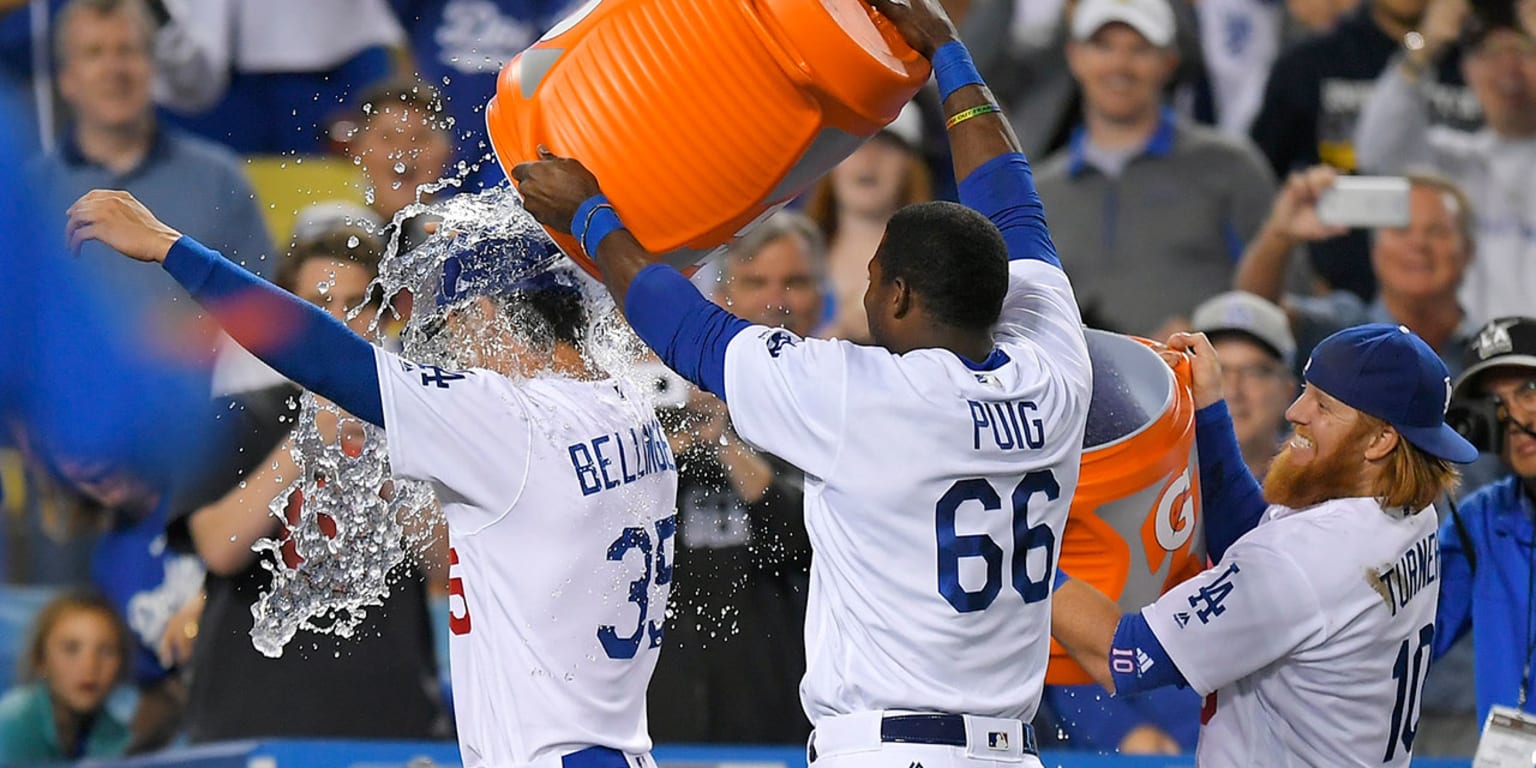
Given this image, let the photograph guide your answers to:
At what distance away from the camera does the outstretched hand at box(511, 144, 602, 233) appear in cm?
303

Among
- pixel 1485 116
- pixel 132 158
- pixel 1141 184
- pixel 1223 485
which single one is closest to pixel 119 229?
pixel 1223 485

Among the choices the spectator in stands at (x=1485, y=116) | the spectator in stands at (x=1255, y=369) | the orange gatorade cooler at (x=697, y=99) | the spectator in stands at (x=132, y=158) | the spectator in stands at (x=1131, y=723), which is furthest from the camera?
the spectator in stands at (x=1485, y=116)

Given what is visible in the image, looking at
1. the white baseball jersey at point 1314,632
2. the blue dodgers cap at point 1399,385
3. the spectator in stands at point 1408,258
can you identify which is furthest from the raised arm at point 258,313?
the spectator in stands at point 1408,258

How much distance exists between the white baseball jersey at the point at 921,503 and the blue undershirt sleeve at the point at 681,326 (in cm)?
3

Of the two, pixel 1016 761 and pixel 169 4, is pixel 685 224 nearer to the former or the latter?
pixel 1016 761

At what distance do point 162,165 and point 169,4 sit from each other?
2.14 ft

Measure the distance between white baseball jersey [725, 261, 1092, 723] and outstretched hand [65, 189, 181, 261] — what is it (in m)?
0.93

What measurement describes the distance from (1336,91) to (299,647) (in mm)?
4261

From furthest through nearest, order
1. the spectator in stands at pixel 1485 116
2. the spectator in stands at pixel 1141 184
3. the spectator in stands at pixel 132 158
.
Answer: the spectator in stands at pixel 1485 116, the spectator in stands at pixel 1141 184, the spectator in stands at pixel 132 158

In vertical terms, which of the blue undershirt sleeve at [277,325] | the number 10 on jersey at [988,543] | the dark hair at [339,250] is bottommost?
the number 10 on jersey at [988,543]

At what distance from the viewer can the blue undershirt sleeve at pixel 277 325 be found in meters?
2.88

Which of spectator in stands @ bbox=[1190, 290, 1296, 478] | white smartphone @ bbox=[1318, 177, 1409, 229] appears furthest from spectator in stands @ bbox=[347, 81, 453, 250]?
white smartphone @ bbox=[1318, 177, 1409, 229]

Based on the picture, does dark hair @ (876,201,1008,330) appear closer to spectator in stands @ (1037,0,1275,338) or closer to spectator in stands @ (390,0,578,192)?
spectator in stands @ (1037,0,1275,338)

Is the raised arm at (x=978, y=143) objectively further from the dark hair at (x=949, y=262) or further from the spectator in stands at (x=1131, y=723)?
the spectator in stands at (x=1131, y=723)
